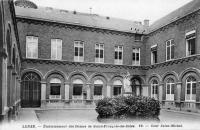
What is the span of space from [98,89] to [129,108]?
11665 mm

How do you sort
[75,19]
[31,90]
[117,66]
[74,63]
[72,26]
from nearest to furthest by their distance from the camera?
[31,90] < [74,63] < [72,26] < [75,19] < [117,66]

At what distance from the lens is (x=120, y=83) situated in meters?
23.8

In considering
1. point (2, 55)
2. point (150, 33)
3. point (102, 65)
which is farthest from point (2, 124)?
point (150, 33)

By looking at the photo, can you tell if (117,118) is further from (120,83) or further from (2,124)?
(120,83)

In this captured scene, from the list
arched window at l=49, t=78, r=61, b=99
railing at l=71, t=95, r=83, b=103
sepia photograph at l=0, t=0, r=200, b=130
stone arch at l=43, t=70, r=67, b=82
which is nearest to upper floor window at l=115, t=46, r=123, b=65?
sepia photograph at l=0, t=0, r=200, b=130

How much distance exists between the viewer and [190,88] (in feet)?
59.0

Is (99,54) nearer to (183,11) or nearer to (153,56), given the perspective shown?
(153,56)

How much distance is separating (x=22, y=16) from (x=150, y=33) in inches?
518

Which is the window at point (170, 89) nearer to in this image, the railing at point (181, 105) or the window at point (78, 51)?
the railing at point (181, 105)

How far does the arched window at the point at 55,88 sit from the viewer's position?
2112cm

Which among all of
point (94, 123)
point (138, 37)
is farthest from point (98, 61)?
point (94, 123)

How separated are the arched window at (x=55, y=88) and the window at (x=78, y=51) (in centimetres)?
289

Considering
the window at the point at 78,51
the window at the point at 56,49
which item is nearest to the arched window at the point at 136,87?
the window at the point at 78,51

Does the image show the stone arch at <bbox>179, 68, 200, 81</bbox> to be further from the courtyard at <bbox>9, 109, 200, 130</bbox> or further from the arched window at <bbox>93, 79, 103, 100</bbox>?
the arched window at <bbox>93, 79, 103, 100</bbox>
